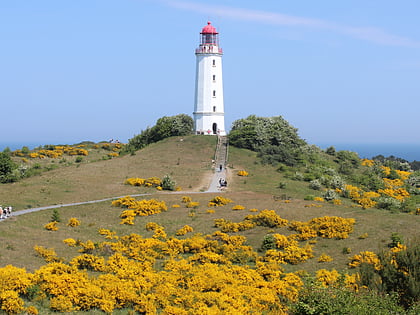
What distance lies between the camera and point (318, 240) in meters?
35.5

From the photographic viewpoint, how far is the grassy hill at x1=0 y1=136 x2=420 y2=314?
3303 cm

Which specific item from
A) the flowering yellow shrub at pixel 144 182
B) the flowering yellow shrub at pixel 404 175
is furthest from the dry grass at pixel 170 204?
the flowering yellow shrub at pixel 404 175

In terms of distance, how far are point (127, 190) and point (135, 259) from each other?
24010mm

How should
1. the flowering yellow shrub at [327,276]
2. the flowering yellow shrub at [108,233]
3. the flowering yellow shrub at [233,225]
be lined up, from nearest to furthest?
the flowering yellow shrub at [327,276] → the flowering yellow shrub at [108,233] → the flowering yellow shrub at [233,225]

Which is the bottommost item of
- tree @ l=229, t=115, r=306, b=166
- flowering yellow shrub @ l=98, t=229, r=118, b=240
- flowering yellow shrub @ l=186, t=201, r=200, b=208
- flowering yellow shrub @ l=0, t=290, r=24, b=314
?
flowering yellow shrub @ l=0, t=290, r=24, b=314

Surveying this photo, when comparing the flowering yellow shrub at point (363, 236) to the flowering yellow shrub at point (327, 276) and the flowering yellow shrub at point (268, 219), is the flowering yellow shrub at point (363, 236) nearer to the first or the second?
the flowering yellow shrub at point (268, 219)

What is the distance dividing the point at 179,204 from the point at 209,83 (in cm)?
3441

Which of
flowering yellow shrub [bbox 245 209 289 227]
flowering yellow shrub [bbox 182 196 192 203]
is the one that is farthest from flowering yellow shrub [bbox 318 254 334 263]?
flowering yellow shrub [bbox 182 196 192 203]

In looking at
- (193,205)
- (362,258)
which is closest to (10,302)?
(362,258)

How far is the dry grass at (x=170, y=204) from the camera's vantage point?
33.2 metres

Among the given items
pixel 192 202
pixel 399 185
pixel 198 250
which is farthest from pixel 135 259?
pixel 399 185

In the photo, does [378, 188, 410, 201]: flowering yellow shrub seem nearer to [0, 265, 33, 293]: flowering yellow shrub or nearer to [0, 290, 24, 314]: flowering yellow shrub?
[0, 265, 33, 293]: flowering yellow shrub

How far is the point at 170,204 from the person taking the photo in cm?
4809

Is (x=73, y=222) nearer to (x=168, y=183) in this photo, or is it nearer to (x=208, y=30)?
(x=168, y=183)
